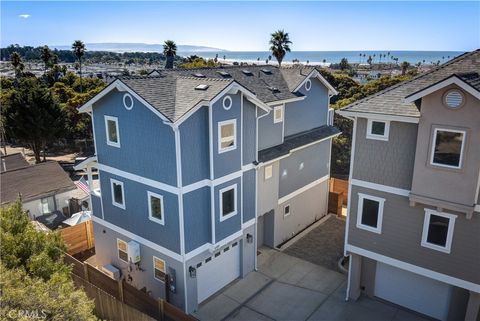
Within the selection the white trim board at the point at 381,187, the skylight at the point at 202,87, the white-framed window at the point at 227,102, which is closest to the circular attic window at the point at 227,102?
the white-framed window at the point at 227,102

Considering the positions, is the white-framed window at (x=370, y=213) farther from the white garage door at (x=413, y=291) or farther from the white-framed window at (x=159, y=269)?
the white-framed window at (x=159, y=269)

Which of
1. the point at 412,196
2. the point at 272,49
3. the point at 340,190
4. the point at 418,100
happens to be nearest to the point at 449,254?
the point at 412,196

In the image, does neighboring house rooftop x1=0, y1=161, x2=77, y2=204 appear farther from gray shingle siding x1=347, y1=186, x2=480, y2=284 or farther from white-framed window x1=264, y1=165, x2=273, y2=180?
gray shingle siding x1=347, y1=186, x2=480, y2=284

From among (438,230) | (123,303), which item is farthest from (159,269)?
(438,230)

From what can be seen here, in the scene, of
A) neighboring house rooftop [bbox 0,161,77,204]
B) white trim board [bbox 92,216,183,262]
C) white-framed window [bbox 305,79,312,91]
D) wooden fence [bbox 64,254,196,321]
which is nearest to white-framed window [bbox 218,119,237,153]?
white trim board [bbox 92,216,183,262]

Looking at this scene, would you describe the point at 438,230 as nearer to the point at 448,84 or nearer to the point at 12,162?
the point at 448,84

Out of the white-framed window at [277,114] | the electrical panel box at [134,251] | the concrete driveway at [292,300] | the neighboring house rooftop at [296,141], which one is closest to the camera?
the concrete driveway at [292,300]
